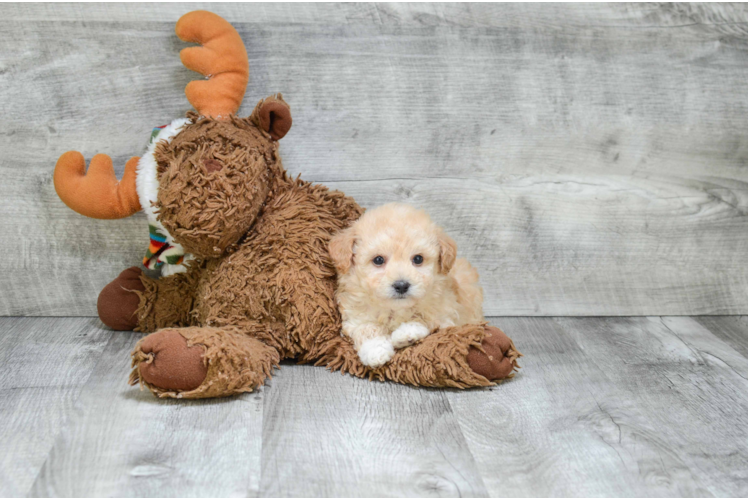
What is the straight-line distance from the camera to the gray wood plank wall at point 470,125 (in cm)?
144

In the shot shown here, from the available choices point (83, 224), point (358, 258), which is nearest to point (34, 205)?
point (83, 224)

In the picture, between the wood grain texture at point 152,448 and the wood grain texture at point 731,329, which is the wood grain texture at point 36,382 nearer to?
the wood grain texture at point 152,448

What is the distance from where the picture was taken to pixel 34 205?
148cm

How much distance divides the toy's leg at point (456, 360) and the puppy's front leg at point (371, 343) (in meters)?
0.02

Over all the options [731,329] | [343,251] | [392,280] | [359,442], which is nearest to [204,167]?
[343,251]

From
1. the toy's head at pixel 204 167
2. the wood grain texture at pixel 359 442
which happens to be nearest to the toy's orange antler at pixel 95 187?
the toy's head at pixel 204 167

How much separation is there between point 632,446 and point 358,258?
1.79 feet

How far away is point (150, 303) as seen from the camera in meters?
1.41

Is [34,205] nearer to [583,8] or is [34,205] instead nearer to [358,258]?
[358,258]

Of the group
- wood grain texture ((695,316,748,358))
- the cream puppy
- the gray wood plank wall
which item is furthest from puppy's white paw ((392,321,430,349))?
→ wood grain texture ((695,316,748,358))

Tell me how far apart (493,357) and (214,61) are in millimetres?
809

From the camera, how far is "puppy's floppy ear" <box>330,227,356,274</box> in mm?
1173

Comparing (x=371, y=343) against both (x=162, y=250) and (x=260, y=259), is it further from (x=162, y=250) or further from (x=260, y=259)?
(x=162, y=250)

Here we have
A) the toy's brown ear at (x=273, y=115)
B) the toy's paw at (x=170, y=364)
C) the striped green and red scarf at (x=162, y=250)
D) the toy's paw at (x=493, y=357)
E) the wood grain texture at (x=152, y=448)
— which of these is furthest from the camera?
the striped green and red scarf at (x=162, y=250)
